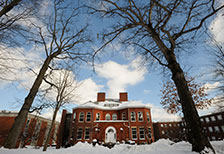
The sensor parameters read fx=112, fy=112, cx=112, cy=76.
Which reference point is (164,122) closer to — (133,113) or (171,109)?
(133,113)

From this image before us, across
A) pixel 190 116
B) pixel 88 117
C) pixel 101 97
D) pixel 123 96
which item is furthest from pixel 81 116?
pixel 190 116

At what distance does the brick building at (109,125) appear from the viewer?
776 inches

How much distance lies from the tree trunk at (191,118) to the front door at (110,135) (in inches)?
721

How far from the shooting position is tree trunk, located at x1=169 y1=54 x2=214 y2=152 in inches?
118

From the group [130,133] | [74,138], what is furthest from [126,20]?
[74,138]


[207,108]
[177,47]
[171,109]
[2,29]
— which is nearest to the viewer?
[2,29]

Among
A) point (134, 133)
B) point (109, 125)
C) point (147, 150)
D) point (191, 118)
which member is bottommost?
point (134, 133)

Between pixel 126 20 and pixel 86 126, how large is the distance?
20124 mm

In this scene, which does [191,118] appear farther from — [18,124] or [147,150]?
[18,124]

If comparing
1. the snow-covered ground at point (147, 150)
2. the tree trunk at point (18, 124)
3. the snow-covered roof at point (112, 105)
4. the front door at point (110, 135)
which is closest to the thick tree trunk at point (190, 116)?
the snow-covered ground at point (147, 150)

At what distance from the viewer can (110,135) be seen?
1978cm

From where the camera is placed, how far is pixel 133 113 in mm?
22188

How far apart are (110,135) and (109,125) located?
1.63 m

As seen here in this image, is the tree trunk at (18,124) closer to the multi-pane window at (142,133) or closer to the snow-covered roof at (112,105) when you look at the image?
the snow-covered roof at (112,105)
